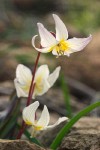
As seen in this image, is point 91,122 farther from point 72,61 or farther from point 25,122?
point 72,61

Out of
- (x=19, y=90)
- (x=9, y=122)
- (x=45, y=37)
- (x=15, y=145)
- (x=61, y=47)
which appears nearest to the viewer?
(x=15, y=145)

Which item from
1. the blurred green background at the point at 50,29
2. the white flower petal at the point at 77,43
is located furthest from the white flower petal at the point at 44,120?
the blurred green background at the point at 50,29

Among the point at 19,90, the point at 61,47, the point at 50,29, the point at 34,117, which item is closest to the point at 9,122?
the point at 19,90

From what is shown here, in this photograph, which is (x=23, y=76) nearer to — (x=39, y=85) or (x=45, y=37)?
(x=39, y=85)

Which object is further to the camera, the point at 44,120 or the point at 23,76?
the point at 23,76

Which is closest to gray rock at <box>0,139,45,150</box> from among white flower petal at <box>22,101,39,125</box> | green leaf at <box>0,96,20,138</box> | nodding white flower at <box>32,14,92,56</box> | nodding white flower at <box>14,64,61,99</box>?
white flower petal at <box>22,101,39,125</box>

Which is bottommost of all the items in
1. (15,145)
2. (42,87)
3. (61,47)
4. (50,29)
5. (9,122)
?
(50,29)
